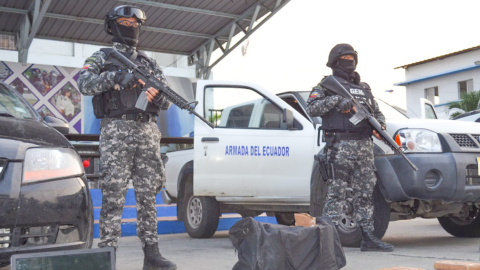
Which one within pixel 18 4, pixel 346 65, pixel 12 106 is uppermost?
pixel 18 4

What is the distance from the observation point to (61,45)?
3588 cm

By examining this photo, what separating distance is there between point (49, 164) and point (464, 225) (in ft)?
15.2

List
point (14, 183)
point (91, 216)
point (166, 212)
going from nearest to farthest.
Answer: point (14, 183), point (91, 216), point (166, 212)

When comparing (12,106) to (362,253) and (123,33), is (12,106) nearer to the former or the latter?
(123,33)

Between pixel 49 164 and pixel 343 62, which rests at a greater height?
pixel 343 62

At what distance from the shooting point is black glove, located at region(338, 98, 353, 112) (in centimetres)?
512

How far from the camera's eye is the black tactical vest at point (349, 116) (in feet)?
17.4

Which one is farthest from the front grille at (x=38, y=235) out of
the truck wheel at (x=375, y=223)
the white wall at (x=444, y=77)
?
the white wall at (x=444, y=77)

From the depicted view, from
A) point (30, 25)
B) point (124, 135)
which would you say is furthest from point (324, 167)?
point (30, 25)

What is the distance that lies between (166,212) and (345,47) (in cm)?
463

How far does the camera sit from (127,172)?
420 cm

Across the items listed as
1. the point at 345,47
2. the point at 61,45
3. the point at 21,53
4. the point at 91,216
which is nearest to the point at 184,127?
the point at 21,53

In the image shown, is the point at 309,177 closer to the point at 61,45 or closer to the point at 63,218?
the point at 63,218

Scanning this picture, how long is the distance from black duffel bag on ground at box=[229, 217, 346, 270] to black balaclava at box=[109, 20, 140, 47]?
5.17 feet
